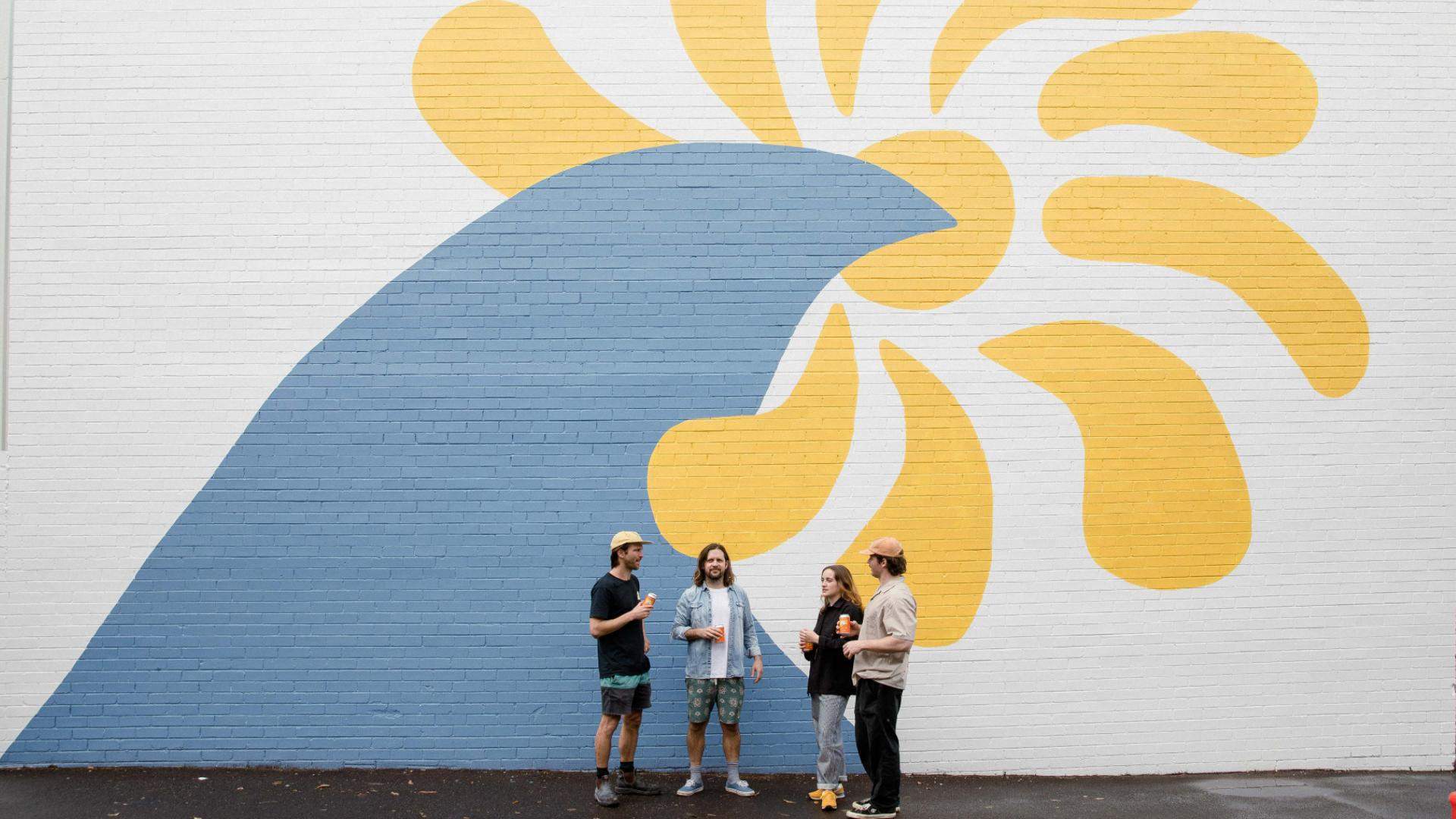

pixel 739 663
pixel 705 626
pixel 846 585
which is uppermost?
pixel 846 585

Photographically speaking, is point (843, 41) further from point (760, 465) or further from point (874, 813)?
point (874, 813)

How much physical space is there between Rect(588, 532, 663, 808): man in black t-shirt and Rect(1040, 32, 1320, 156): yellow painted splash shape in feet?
14.9

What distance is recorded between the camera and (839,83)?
24.6 ft

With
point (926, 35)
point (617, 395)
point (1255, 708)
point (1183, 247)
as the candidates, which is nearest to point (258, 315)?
point (617, 395)

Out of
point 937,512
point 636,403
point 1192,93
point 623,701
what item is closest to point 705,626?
point 623,701

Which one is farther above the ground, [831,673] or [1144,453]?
Result: [1144,453]

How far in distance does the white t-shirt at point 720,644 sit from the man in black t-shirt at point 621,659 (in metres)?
0.45

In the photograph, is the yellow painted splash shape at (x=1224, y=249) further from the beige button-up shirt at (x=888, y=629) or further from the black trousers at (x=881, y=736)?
the black trousers at (x=881, y=736)

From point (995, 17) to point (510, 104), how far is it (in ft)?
12.2

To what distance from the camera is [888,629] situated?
19.8ft

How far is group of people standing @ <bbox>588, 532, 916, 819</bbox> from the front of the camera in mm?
6137

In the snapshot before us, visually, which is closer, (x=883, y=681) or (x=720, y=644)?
(x=883, y=681)

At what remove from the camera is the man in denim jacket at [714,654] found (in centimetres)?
663

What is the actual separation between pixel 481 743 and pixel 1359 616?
21.3 feet
